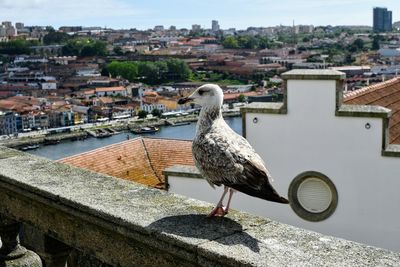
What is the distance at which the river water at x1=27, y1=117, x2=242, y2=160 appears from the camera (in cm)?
5316

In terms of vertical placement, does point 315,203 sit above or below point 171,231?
below

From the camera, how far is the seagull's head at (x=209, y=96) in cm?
219

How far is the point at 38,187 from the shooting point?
198cm

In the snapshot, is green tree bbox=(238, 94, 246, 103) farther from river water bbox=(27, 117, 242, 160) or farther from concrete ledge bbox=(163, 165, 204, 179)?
concrete ledge bbox=(163, 165, 204, 179)

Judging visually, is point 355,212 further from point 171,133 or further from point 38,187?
point 171,133

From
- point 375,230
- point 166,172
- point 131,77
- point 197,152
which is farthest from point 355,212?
point 131,77

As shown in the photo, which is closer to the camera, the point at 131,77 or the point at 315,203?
the point at 315,203

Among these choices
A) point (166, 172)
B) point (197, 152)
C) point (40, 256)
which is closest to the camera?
point (40, 256)

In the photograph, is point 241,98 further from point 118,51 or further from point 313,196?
point 313,196

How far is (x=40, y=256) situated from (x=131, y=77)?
90.9 meters

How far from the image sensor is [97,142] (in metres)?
57.3

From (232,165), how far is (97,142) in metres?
56.1

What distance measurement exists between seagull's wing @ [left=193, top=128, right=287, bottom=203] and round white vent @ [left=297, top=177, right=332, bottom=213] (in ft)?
10.7

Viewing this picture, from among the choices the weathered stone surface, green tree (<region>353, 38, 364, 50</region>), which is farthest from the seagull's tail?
green tree (<region>353, 38, 364, 50</region>)
